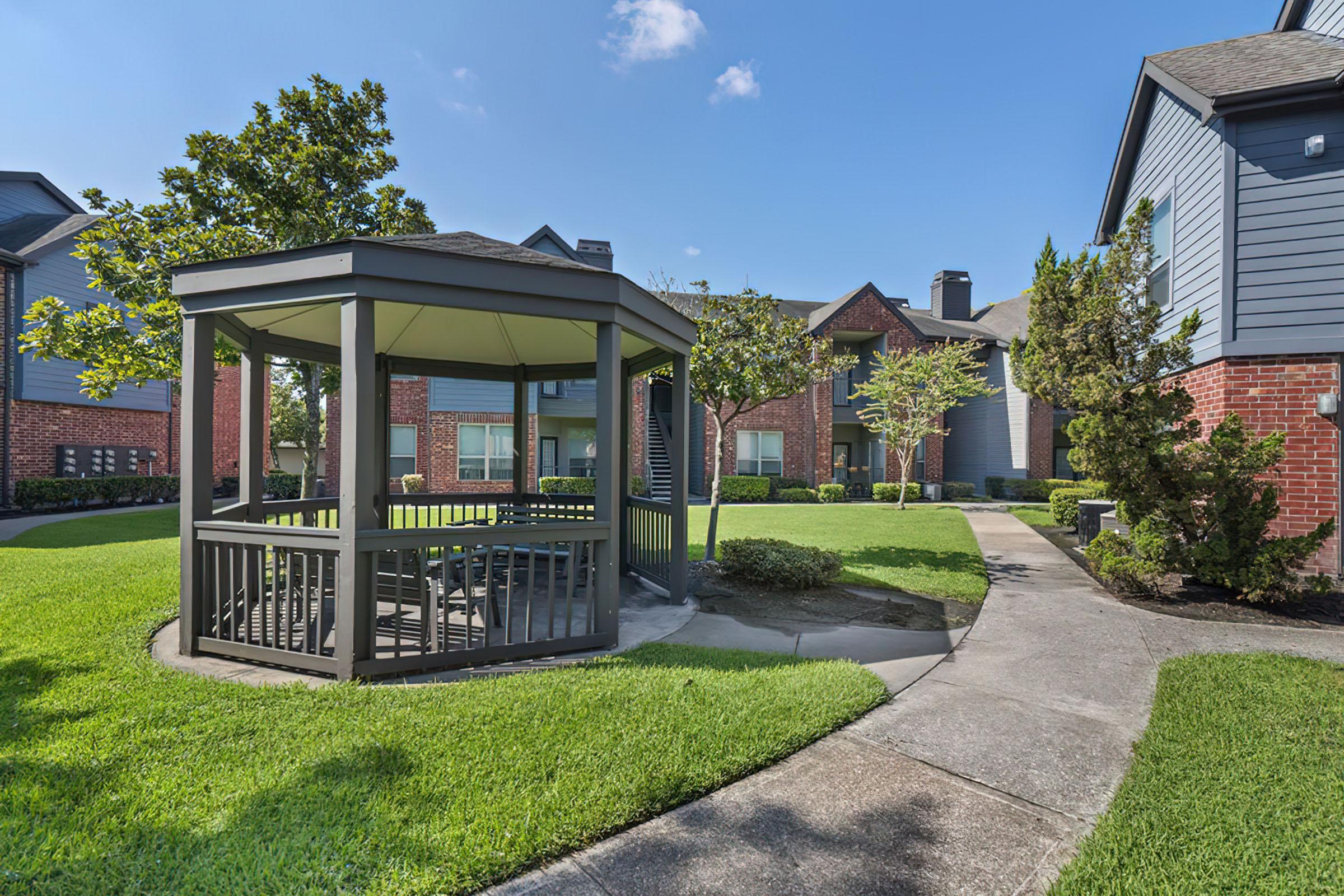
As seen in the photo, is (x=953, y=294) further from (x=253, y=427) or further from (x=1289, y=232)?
(x=253, y=427)

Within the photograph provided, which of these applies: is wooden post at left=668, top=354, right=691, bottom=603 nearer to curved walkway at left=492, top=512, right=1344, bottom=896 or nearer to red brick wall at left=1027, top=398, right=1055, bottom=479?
curved walkway at left=492, top=512, right=1344, bottom=896

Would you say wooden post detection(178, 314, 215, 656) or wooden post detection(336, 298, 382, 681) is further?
wooden post detection(178, 314, 215, 656)

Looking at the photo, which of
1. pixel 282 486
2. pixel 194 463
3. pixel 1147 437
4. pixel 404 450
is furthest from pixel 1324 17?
pixel 282 486

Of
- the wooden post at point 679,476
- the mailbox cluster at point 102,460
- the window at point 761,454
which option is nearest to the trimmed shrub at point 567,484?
the window at point 761,454

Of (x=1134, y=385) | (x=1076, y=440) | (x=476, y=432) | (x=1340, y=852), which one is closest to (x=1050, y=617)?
(x=1076, y=440)

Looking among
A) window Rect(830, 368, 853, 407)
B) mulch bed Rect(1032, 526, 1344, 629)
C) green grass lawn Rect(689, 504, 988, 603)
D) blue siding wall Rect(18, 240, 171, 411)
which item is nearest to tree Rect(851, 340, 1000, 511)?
green grass lawn Rect(689, 504, 988, 603)

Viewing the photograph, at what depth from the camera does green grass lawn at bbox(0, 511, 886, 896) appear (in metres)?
2.16

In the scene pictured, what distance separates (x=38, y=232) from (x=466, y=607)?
2100 cm

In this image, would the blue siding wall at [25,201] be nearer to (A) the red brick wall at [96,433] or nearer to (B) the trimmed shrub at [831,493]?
(A) the red brick wall at [96,433]

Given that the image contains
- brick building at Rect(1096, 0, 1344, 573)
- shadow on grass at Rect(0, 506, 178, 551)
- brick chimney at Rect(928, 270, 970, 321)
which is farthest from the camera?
brick chimney at Rect(928, 270, 970, 321)

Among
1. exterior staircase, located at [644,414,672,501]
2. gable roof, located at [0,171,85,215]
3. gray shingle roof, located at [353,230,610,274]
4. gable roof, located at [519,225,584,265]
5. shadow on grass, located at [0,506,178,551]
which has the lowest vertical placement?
shadow on grass, located at [0,506,178,551]

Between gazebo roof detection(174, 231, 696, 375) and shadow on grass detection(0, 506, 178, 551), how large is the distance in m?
7.14

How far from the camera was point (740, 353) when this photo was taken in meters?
8.45

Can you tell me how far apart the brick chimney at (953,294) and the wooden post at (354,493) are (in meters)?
29.6
